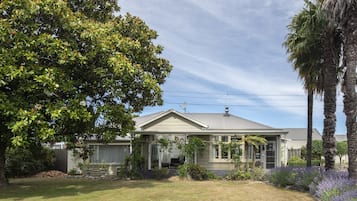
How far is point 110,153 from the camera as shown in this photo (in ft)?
94.2

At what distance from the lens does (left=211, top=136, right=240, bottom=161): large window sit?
2692 centimetres

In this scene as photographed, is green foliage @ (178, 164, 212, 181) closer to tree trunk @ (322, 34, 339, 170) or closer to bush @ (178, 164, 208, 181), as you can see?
bush @ (178, 164, 208, 181)

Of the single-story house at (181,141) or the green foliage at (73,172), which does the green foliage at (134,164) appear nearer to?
the single-story house at (181,141)

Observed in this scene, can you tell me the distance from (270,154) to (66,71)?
18.4 meters

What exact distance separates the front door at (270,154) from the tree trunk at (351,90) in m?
15.0

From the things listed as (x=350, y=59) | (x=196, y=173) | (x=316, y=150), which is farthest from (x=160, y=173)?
(x=316, y=150)

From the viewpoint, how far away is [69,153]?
2869 cm

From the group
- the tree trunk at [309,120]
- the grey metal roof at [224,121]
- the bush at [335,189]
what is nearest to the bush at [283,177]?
the tree trunk at [309,120]

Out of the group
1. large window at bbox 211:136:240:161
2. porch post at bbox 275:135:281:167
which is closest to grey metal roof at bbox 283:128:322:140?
porch post at bbox 275:135:281:167

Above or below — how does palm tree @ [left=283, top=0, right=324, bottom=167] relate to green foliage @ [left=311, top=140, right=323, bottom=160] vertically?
above

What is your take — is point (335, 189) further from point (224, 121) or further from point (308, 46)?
point (224, 121)

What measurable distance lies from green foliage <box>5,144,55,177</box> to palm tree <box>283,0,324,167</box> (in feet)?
56.4

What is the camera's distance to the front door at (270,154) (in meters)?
29.5

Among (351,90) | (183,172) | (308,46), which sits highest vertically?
(308,46)
